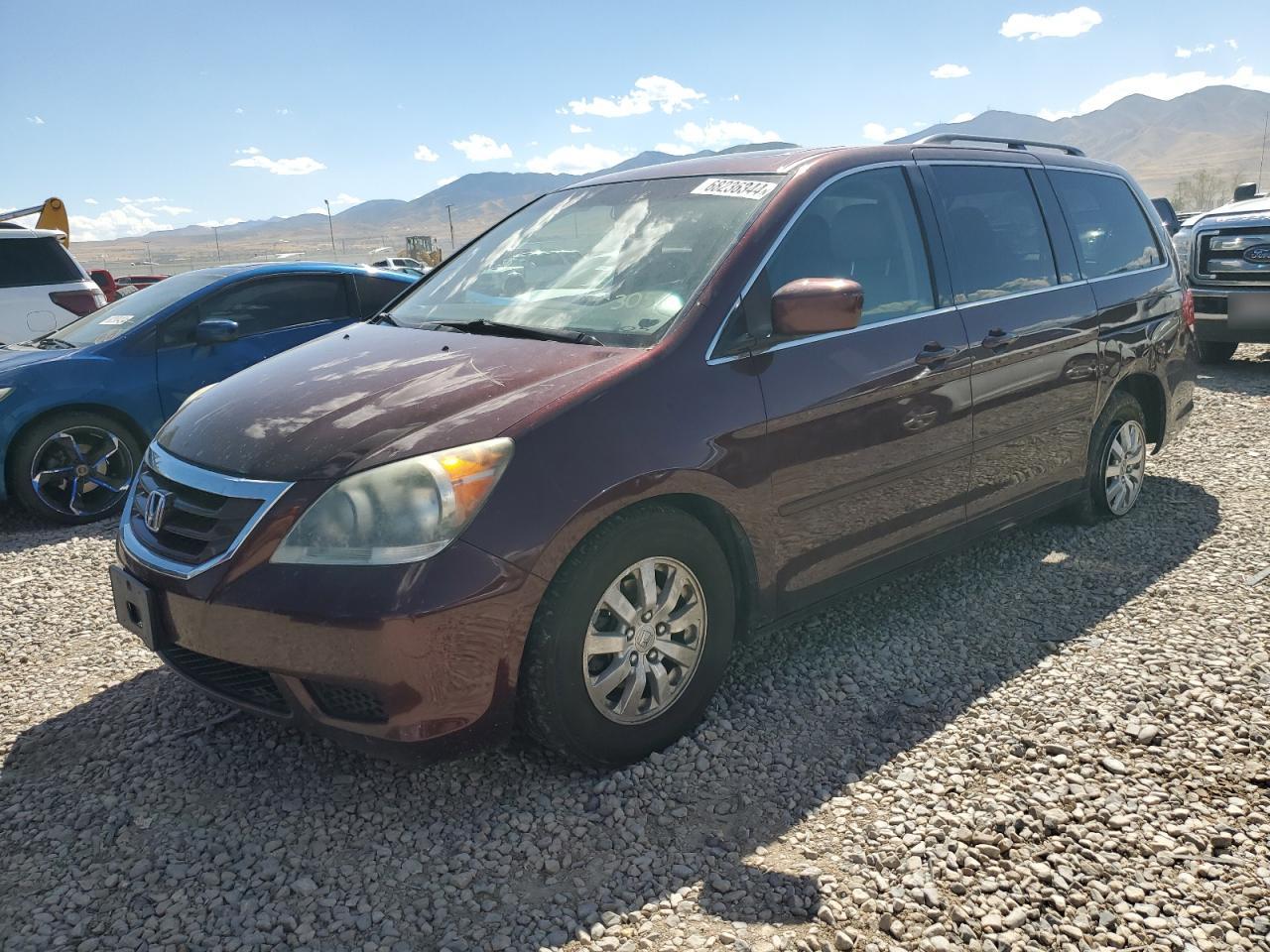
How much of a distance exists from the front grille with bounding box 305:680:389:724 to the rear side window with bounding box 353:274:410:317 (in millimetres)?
4902

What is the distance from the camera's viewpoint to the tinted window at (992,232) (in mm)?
3891

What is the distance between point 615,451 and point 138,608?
1.47m

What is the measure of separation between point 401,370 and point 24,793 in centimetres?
171

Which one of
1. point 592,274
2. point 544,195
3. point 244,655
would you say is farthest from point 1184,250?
point 244,655

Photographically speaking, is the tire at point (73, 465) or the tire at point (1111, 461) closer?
the tire at point (1111, 461)

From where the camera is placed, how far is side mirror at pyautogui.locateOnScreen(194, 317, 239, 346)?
6129 mm

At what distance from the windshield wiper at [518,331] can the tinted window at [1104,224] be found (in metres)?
2.72

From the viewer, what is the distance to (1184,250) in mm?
9672

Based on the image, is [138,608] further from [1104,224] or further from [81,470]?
[1104,224]

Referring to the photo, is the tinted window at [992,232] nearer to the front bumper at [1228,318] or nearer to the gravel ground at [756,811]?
the gravel ground at [756,811]

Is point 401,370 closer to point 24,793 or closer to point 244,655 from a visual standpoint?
point 244,655

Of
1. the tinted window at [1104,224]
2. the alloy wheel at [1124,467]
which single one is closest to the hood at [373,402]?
the tinted window at [1104,224]

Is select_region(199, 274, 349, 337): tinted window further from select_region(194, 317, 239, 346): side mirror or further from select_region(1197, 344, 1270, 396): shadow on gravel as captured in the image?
select_region(1197, 344, 1270, 396): shadow on gravel

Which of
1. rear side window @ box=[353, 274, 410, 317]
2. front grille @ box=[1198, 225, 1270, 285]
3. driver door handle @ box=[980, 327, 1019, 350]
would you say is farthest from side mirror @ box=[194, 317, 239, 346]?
front grille @ box=[1198, 225, 1270, 285]
